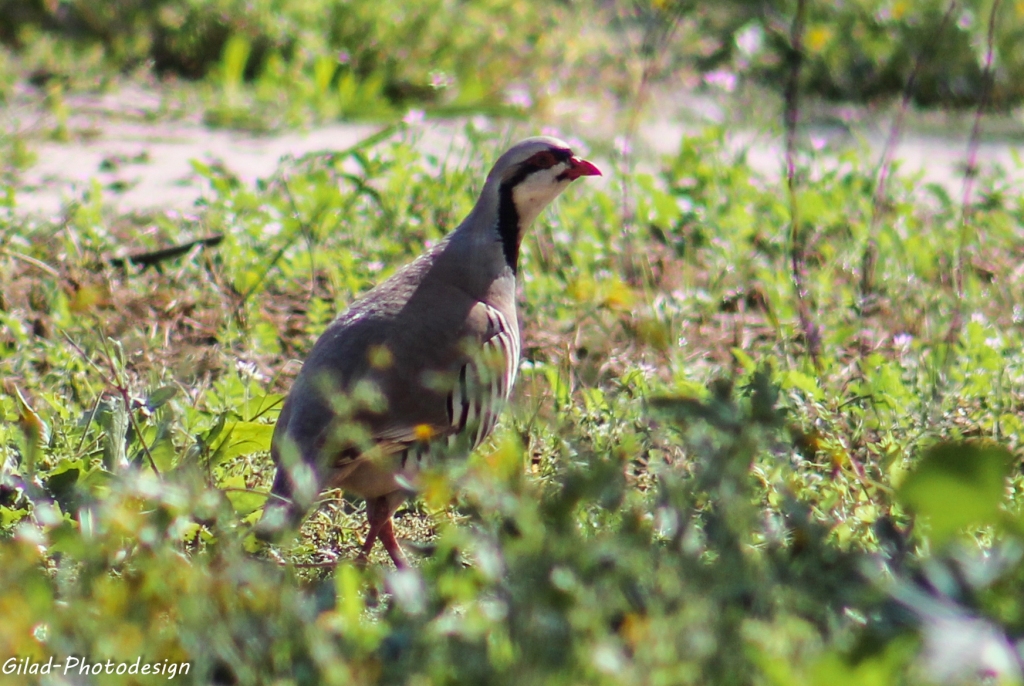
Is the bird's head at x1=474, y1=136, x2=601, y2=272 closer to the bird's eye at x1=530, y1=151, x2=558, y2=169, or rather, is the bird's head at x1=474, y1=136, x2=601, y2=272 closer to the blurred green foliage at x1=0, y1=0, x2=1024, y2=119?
the bird's eye at x1=530, y1=151, x2=558, y2=169

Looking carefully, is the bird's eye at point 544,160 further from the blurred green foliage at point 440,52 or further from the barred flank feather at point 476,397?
the blurred green foliage at point 440,52

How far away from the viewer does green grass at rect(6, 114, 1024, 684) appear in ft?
5.97

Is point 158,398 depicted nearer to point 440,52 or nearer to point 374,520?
point 374,520

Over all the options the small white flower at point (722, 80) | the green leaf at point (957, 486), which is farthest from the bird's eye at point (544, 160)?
the small white flower at point (722, 80)

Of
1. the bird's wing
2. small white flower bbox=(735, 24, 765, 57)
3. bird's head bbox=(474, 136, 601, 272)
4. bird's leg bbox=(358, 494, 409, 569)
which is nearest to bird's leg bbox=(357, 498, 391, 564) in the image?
bird's leg bbox=(358, 494, 409, 569)

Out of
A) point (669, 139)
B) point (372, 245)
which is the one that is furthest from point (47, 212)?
point (669, 139)

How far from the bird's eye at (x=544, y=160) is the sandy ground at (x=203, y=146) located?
170 centimetres

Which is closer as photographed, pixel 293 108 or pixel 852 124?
pixel 293 108

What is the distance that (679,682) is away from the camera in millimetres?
1740

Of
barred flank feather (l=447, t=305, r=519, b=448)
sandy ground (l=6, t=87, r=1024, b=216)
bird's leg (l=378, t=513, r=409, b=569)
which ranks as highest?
barred flank feather (l=447, t=305, r=519, b=448)

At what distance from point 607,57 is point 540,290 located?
3730 mm

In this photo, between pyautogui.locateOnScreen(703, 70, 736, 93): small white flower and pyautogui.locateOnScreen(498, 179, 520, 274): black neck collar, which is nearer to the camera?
pyautogui.locateOnScreen(498, 179, 520, 274): black neck collar

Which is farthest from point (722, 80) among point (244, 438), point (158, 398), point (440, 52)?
point (158, 398)

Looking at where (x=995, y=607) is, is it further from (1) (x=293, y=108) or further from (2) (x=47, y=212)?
(1) (x=293, y=108)
